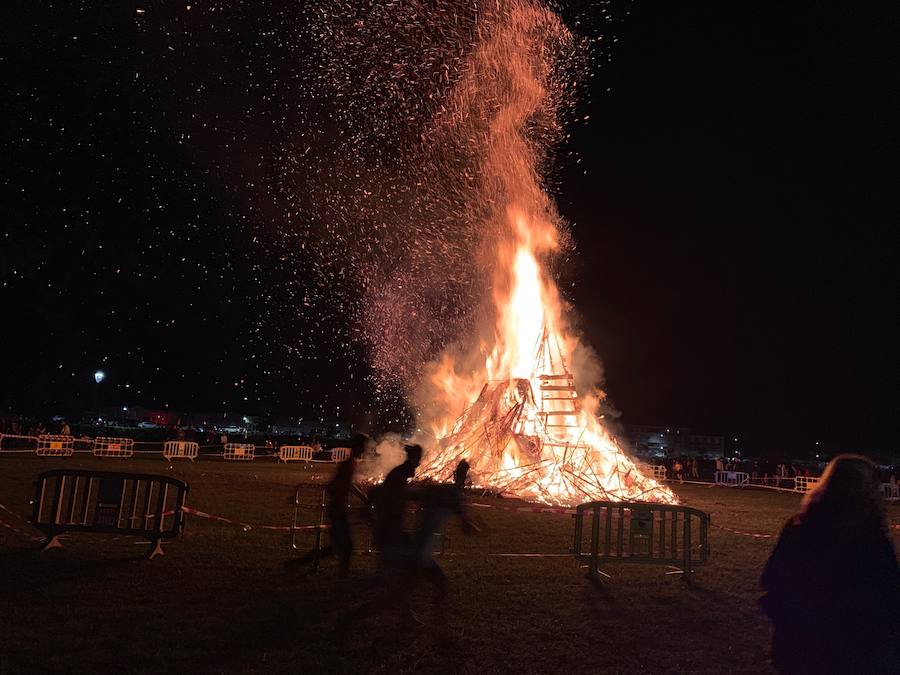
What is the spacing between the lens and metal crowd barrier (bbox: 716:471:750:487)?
34688mm

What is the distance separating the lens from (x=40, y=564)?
835 cm

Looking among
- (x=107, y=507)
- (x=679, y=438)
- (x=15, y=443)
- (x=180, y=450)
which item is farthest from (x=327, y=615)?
(x=679, y=438)

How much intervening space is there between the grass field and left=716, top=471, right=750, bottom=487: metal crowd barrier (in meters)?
25.2

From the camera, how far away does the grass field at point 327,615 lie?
5.61 metres

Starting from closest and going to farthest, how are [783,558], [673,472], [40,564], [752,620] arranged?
1. [783,558]
2. [752,620]
3. [40,564]
4. [673,472]

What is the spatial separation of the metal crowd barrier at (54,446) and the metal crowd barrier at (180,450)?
389cm

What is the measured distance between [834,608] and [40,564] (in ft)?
27.5

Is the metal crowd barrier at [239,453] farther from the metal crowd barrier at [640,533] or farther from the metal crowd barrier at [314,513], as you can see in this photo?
the metal crowd barrier at [640,533]

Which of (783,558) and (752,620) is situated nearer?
(783,558)

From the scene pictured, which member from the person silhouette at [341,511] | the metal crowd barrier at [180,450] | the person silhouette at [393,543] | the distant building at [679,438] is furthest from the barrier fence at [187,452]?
the distant building at [679,438]

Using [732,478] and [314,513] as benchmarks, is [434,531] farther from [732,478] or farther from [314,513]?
[732,478]

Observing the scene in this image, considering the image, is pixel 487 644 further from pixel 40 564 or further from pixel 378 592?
pixel 40 564

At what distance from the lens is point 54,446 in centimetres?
2939

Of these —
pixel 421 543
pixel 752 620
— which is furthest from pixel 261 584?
pixel 752 620
